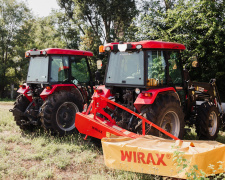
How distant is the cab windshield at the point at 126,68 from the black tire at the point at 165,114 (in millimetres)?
529

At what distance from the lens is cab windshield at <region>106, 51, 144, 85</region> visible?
498cm

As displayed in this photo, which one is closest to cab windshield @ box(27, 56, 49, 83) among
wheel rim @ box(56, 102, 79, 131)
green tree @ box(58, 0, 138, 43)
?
wheel rim @ box(56, 102, 79, 131)

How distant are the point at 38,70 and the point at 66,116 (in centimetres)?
162

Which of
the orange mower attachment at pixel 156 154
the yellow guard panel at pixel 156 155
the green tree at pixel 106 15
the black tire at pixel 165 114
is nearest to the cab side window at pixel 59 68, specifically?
the orange mower attachment at pixel 156 154

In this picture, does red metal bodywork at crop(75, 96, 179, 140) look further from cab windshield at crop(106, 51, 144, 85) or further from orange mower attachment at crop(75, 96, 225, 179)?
cab windshield at crop(106, 51, 144, 85)

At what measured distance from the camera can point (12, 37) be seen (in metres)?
22.5

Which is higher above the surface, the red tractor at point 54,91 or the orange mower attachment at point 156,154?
the red tractor at point 54,91

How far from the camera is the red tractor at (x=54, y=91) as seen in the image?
636 cm

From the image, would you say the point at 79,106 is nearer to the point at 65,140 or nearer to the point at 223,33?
the point at 65,140

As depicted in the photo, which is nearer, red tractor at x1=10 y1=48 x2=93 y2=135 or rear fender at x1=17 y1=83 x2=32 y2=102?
red tractor at x1=10 y1=48 x2=93 y2=135

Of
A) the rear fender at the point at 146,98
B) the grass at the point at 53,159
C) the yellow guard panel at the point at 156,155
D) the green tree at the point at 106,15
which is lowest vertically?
the grass at the point at 53,159

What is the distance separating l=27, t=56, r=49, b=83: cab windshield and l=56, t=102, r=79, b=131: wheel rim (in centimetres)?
92

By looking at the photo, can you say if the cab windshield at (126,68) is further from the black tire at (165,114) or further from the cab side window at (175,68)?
the cab side window at (175,68)

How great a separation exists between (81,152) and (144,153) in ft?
6.59
